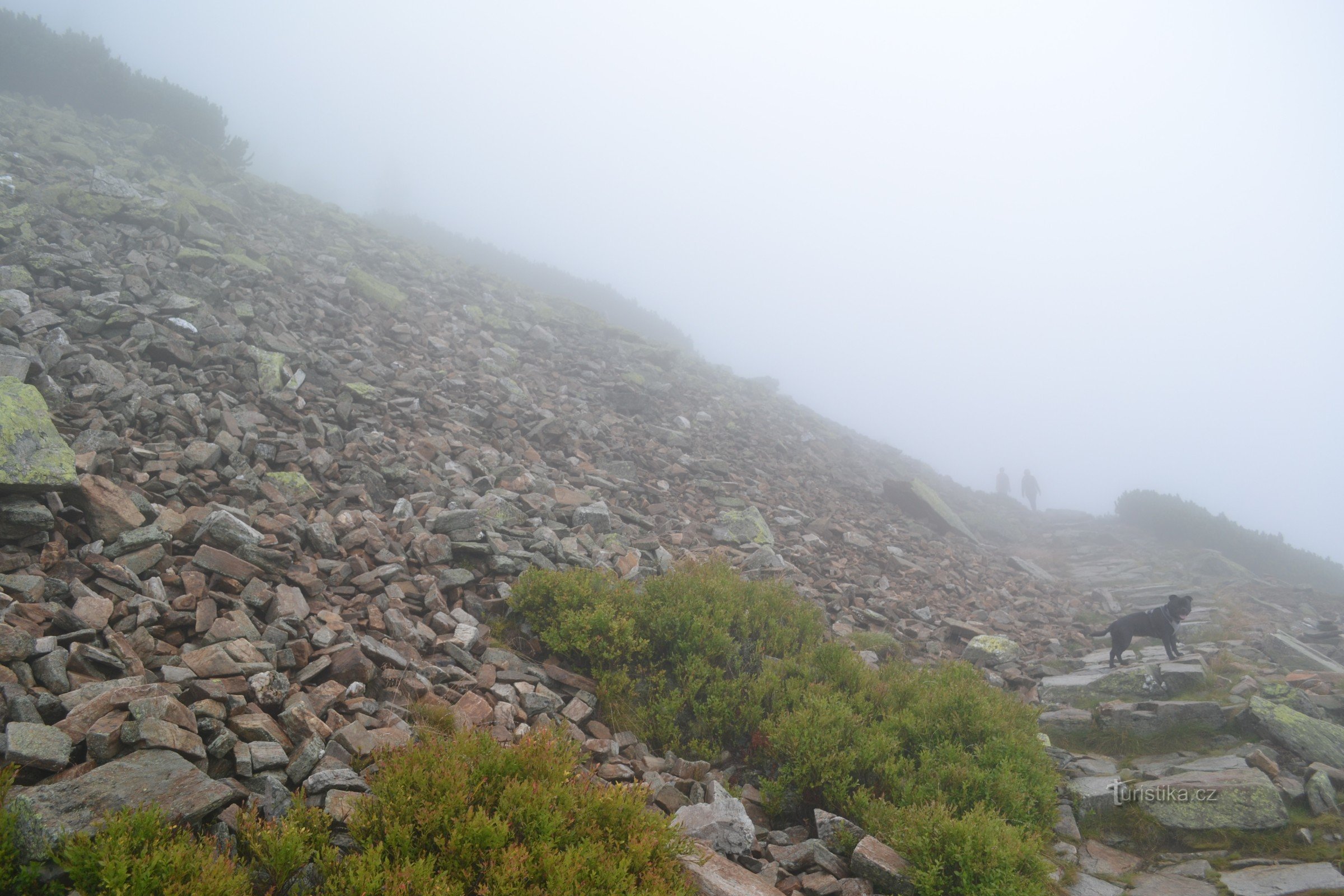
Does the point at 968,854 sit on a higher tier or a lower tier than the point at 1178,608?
lower

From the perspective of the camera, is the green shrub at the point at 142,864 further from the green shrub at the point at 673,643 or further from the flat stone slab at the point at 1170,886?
the flat stone slab at the point at 1170,886

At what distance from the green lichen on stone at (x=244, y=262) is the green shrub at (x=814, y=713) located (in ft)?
45.2

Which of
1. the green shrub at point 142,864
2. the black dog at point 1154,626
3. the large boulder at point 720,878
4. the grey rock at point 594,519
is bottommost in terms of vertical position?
the large boulder at point 720,878

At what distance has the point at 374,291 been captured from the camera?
717 inches

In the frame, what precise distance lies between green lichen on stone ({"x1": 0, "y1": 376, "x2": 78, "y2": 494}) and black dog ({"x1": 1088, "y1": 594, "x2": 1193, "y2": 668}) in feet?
48.5

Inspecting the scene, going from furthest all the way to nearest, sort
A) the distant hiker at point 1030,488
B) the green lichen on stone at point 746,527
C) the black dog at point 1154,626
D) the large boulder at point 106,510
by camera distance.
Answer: the distant hiker at point 1030,488 < the green lichen on stone at point 746,527 < the black dog at point 1154,626 < the large boulder at point 106,510

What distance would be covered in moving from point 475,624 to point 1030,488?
38.2 meters

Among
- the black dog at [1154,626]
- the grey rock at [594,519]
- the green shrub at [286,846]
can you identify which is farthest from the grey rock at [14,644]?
the black dog at [1154,626]

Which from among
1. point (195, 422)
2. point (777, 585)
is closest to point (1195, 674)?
point (777, 585)

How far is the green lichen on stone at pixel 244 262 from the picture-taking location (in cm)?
1505

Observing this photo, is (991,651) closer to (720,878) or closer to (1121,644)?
(1121,644)

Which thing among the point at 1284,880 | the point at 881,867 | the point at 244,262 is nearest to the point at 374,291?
the point at 244,262

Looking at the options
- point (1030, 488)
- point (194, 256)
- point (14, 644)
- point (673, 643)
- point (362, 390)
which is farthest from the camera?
point (1030, 488)

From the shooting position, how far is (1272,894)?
4.93m
